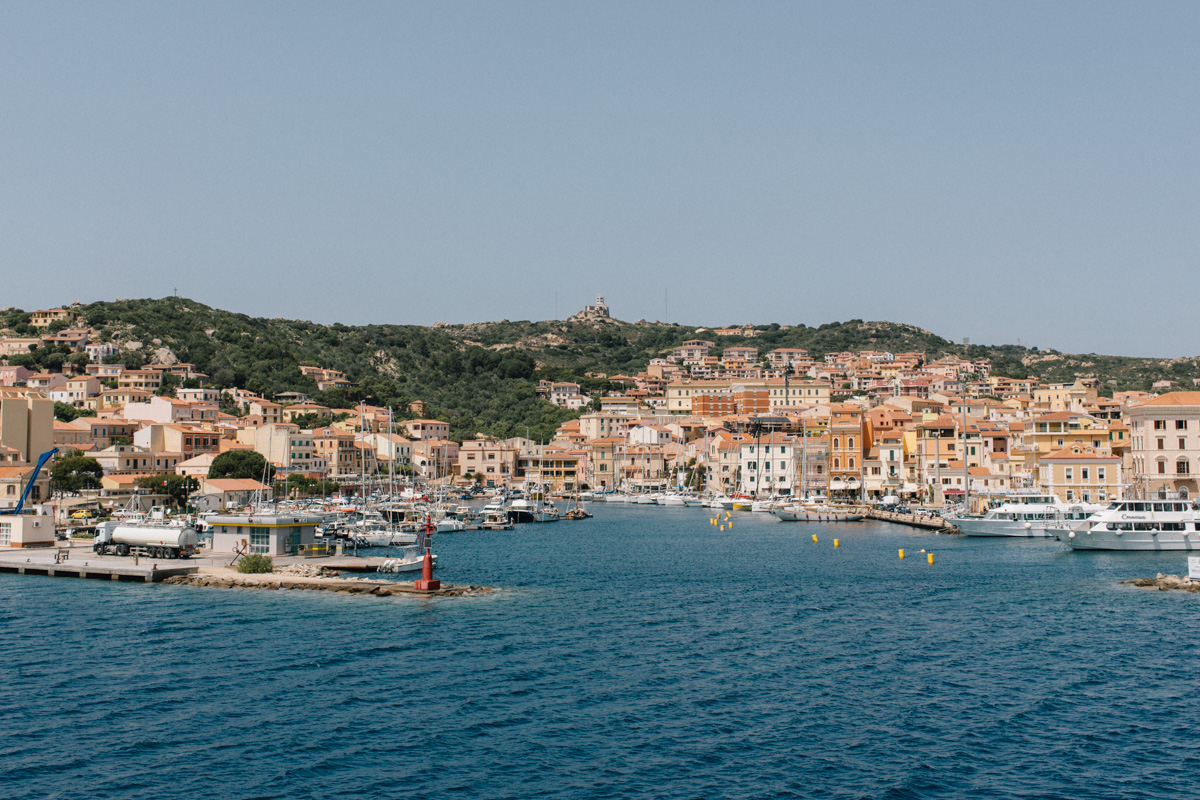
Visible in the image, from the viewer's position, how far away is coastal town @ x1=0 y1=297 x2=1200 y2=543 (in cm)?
7094

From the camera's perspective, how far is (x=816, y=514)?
76562mm

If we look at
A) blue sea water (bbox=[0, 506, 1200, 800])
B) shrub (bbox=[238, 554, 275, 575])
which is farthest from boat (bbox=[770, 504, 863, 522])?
shrub (bbox=[238, 554, 275, 575])

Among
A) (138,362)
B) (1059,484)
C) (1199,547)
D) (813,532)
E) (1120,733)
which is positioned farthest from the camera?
(138,362)

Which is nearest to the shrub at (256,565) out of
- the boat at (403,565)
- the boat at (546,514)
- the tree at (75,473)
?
the boat at (403,565)

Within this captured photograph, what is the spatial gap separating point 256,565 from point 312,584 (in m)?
3.36

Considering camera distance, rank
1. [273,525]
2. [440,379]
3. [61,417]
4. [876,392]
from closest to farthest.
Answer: [273,525]
[61,417]
[876,392]
[440,379]

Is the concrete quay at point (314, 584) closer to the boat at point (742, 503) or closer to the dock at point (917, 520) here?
the dock at point (917, 520)

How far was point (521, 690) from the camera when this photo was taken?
22750mm

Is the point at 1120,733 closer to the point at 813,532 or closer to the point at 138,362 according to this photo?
the point at 813,532

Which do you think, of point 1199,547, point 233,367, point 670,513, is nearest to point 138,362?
point 233,367

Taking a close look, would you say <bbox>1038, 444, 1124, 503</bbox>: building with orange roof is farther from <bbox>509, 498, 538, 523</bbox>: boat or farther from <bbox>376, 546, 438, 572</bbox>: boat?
<bbox>376, 546, 438, 572</bbox>: boat

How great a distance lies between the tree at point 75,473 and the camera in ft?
241

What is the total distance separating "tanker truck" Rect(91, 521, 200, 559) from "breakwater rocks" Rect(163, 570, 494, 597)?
4879 mm

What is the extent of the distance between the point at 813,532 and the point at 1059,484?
17.6 meters
